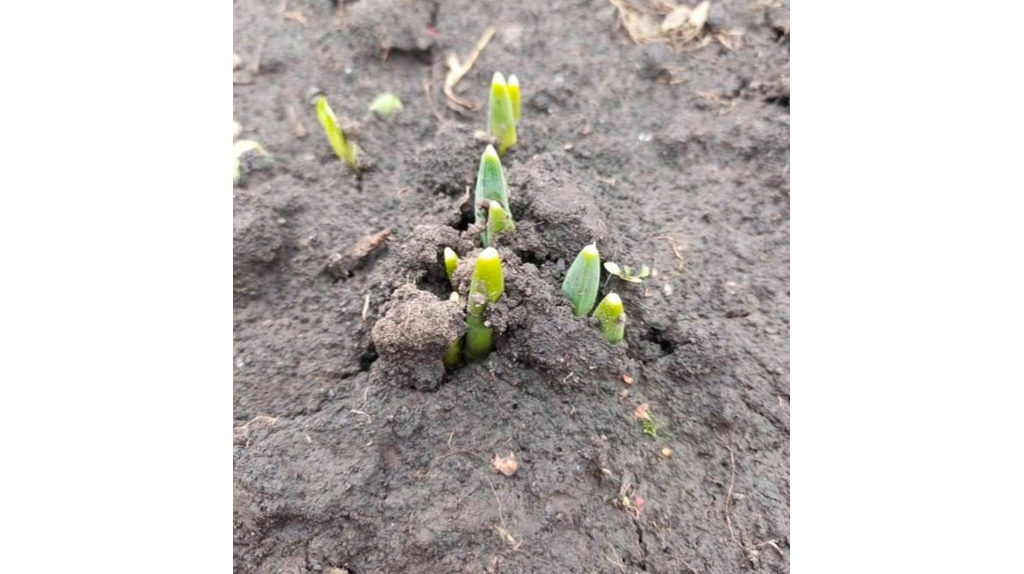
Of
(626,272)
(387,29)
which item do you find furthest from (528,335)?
(387,29)

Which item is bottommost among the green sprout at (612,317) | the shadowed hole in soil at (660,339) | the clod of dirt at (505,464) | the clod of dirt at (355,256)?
the clod of dirt at (505,464)

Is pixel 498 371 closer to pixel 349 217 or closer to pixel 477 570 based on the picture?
pixel 477 570

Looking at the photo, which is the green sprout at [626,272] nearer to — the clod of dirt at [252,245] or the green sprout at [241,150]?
the clod of dirt at [252,245]

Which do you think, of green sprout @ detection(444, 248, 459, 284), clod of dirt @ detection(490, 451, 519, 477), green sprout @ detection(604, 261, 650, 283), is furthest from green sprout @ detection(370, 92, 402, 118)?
clod of dirt @ detection(490, 451, 519, 477)

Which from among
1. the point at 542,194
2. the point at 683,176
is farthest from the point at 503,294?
the point at 683,176

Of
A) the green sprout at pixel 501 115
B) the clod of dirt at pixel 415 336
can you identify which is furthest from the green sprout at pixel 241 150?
the clod of dirt at pixel 415 336

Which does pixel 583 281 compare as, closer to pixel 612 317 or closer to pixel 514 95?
pixel 612 317
